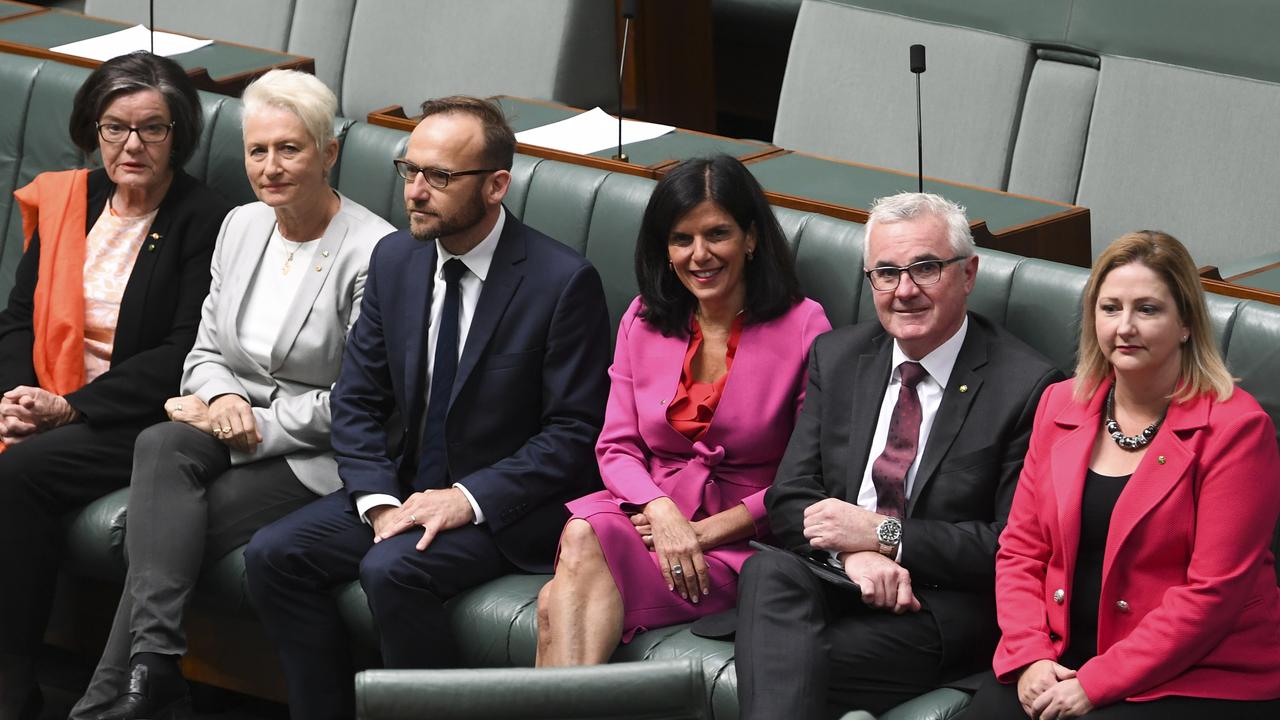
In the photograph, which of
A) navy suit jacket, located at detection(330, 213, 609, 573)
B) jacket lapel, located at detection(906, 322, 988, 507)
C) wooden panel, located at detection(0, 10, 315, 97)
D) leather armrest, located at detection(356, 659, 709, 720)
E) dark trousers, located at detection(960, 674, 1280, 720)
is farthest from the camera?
wooden panel, located at detection(0, 10, 315, 97)

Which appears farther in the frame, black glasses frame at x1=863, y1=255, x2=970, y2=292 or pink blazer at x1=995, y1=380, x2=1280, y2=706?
black glasses frame at x1=863, y1=255, x2=970, y2=292

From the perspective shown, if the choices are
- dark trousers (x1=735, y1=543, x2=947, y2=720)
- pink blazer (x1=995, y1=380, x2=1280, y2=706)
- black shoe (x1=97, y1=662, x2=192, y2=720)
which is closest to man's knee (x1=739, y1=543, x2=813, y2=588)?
dark trousers (x1=735, y1=543, x2=947, y2=720)

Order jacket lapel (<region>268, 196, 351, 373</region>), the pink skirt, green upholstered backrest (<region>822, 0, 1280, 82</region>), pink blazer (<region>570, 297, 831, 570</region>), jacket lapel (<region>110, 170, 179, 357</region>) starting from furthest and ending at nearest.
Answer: green upholstered backrest (<region>822, 0, 1280, 82</region>), jacket lapel (<region>110, 170, 179, 357</region>), jacket lapel (<region>268, 196, 351, 373</region>), pink blazer (<region>570, 297, 831, 570</region>), the pink skirt

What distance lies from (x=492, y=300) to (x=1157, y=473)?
1.29 metres

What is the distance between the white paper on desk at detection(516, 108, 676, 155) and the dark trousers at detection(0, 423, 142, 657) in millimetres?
1125

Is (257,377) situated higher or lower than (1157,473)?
lower

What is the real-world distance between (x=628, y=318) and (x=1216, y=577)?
1.19 metres

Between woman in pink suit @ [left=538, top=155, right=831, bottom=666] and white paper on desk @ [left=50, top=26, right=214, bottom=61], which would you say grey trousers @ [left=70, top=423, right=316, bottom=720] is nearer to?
woman in pink suit @ [left=538, top=155, right=831, bottom=666]

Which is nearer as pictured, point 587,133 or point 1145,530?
point 1145,530

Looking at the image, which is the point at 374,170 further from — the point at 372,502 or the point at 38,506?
the point at 38,506

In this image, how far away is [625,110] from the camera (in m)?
4.98

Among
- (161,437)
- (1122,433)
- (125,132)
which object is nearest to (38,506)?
(161,437)

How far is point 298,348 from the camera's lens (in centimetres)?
342

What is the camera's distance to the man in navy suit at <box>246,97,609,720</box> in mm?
3105
